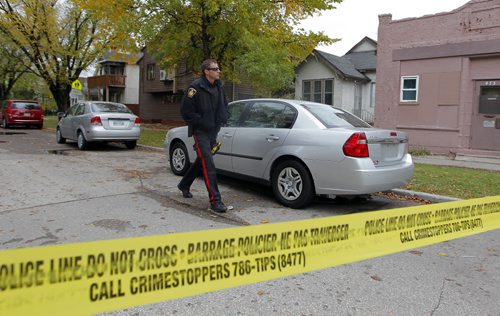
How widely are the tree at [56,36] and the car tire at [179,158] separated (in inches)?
611

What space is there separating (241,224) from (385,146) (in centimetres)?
225

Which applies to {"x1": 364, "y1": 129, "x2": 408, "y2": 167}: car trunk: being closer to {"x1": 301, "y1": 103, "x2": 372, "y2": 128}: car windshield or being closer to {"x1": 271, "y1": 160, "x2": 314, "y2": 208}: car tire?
{"x1": 301, "y1": 103, "x2": 372, "y2": 128}: car windshield

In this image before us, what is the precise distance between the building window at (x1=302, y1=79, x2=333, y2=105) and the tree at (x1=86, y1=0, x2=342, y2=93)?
29.6ft

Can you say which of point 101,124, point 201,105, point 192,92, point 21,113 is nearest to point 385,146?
point 201,105

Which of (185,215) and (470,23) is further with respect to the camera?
(470,23)

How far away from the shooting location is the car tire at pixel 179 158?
7707mm

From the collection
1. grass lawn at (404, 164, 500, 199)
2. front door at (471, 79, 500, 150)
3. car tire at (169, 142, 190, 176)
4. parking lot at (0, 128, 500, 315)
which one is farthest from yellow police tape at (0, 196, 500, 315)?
front door at (471, 79, 500, 150)

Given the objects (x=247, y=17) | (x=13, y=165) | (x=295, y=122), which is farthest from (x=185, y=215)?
(x=247, y=17)

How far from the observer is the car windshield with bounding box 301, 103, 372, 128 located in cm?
Result: 584

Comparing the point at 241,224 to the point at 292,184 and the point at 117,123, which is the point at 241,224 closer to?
the point at 292,184

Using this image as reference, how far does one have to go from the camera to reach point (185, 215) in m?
5.24

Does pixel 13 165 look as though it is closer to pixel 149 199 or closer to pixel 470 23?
pixel 149 199

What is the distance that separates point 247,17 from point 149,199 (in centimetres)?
918

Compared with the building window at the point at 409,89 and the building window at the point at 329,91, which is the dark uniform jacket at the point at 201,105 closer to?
the building window at the point at 409,89
